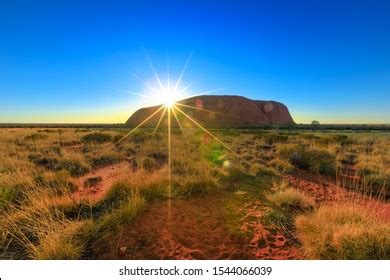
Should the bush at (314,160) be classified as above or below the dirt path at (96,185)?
above

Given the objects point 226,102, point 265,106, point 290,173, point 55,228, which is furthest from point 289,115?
point 55,228

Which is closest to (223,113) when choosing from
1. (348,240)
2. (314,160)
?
(314,160)

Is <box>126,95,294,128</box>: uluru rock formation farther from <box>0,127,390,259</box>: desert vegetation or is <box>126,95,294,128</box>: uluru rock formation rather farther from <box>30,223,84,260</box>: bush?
<box>30,223,84,260</box>: bush

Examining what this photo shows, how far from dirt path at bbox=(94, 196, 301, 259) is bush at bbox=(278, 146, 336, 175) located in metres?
6.18

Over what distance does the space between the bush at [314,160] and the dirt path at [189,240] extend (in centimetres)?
618

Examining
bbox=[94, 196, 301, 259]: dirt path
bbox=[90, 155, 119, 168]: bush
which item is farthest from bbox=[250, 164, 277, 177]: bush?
bbox=[90, 155, 119, 168]: bush

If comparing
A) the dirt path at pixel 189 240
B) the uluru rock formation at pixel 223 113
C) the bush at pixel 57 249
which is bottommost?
the dirt path at pixel 189 240

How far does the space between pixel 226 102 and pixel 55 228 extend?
9613 centimetres

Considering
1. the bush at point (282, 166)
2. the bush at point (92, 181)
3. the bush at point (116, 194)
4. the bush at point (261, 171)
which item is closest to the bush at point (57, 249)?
the bush at point (116, 194)

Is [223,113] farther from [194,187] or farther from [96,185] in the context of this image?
[194,187]

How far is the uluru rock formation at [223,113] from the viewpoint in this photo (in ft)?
286

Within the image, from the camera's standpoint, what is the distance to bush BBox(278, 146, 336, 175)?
32.3 feet

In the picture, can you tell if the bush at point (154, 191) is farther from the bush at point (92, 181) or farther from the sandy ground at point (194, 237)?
the bush at point (92, 181)
